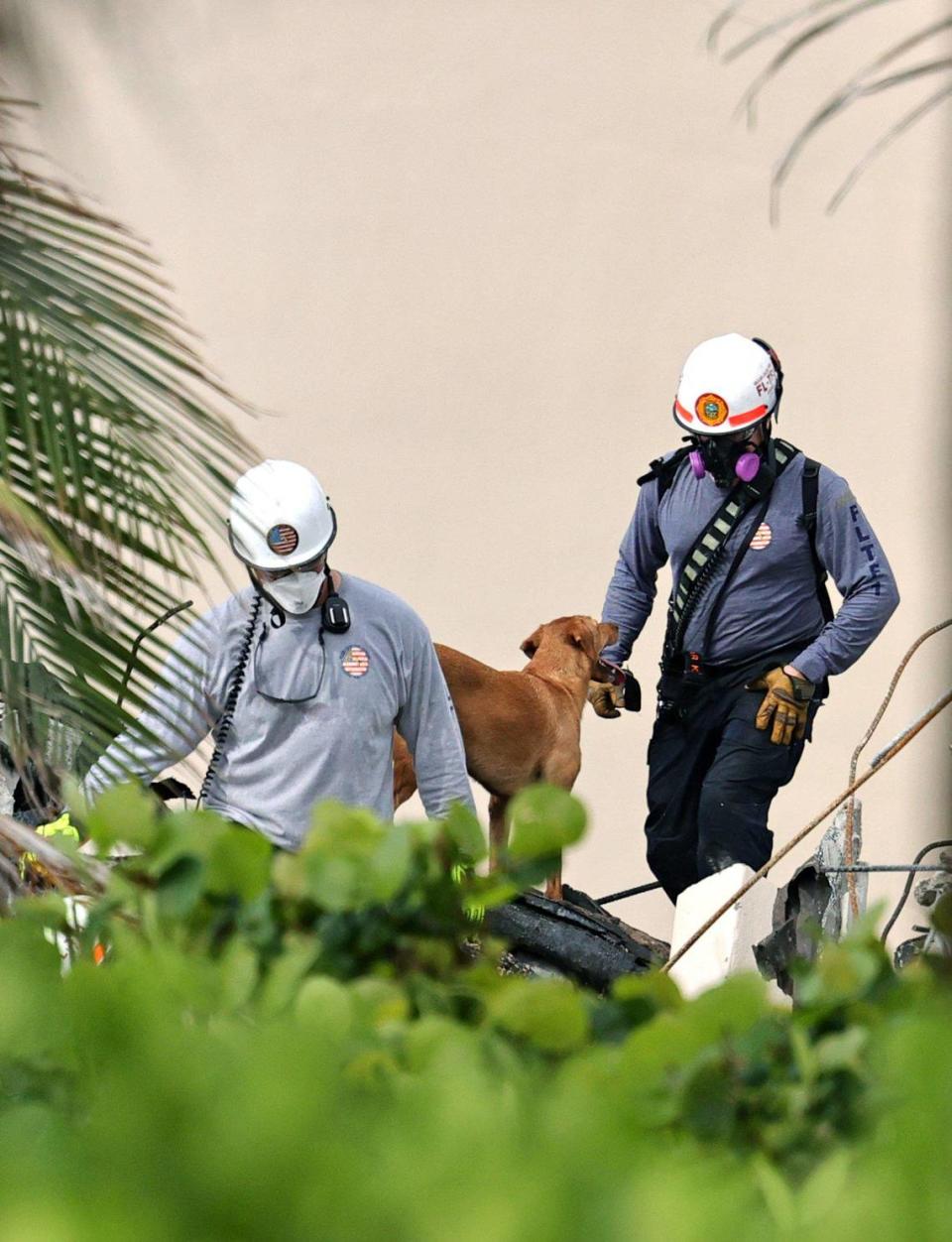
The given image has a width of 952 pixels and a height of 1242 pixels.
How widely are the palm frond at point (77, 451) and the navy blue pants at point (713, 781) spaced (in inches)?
131

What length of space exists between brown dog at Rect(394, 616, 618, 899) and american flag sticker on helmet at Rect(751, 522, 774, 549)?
902 mm

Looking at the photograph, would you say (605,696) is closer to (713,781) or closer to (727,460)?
(713,781)

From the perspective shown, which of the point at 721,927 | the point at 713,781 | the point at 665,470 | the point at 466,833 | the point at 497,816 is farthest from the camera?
the point at 497,816

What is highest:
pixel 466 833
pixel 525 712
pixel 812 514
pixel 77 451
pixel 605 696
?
pixel 812 514


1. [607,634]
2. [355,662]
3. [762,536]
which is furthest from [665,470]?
[355,662]

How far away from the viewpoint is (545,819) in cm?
133

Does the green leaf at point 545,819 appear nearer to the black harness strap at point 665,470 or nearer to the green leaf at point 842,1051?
the green leaf at point 842,1051

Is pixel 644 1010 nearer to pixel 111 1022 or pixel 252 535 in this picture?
pixel 111 1022

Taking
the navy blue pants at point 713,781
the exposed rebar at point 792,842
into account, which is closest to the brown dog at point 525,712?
the navy blue pants at point 713,781

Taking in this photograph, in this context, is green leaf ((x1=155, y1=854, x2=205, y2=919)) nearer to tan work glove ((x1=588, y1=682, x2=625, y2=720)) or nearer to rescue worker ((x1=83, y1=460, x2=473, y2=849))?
rescue worker ((x1=83, y1=460, x2=473, y2=849))

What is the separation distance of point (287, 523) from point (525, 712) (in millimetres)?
1759

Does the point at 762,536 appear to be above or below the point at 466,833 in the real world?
above

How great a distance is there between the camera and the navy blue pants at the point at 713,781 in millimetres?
5762

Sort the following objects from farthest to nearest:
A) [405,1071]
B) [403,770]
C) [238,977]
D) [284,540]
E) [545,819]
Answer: [403,770], [284,540], [545,819], [238,977], [405,1071]
